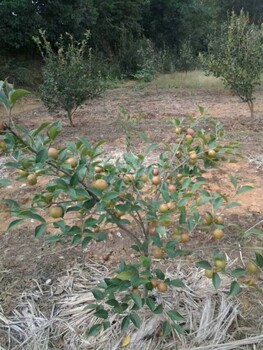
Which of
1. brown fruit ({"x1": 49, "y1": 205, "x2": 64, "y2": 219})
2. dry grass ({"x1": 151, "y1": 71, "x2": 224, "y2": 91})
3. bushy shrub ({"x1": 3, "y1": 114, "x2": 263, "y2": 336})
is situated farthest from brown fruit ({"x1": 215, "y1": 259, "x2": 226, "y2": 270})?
dry grass ({"x1": 151, "y1": 71, "x2": 224, "y2": 91})

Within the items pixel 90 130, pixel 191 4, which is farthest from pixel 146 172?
pixel 191 4

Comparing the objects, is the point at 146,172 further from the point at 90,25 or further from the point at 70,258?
the point at 90,25

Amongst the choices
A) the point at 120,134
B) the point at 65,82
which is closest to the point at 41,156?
the point at 120,134

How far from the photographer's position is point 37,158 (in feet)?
3.00

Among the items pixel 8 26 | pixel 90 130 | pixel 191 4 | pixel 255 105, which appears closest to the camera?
pixel 90 130

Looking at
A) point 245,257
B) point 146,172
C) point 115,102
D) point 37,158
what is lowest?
point 115,102

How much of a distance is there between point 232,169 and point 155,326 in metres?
2.25

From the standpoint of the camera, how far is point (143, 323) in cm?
147

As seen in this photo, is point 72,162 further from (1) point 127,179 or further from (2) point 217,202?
(2) point 217,202

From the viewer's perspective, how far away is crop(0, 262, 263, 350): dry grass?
1.44 meters

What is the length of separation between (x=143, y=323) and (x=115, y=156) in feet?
8.06

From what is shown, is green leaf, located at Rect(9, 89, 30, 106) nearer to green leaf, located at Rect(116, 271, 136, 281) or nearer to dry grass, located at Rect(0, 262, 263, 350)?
green leaf, located at Rect(116, 271, 136, 281)

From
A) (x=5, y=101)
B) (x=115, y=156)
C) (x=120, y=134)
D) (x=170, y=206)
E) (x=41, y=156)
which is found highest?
(x=5, y=101)

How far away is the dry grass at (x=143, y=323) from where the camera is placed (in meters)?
1.44
